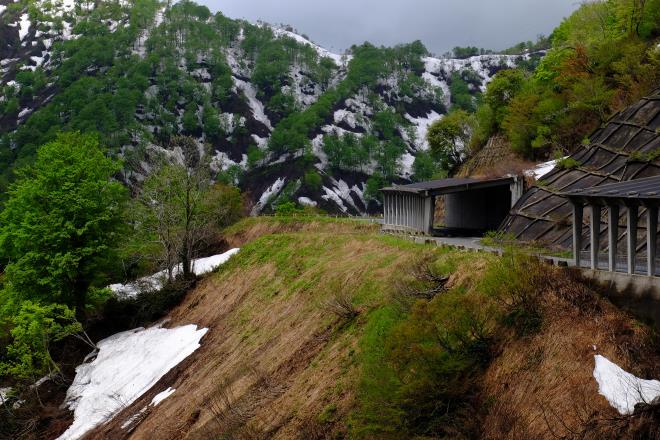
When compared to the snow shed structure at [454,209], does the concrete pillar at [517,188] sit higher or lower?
higher

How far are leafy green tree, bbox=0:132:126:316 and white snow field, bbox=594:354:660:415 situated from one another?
24.9 meters

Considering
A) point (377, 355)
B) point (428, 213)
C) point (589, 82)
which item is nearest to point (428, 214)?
point (428, 213)

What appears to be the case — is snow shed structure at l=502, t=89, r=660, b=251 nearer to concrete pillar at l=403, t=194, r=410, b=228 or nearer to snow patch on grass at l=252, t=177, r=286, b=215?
concrete pillar at l=403, t=194, r=410, b=228

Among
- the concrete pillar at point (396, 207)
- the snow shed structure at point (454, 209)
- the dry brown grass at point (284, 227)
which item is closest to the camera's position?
the snow shed structure at point (454, 209)

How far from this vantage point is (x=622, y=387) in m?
9.27

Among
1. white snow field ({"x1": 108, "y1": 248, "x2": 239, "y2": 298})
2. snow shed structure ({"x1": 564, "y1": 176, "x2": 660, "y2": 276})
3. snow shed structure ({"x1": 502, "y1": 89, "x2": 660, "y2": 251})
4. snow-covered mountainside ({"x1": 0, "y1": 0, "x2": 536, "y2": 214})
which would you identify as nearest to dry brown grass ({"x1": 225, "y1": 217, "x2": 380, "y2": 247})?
white snow field ({"x1": 108, "y1": 248, "x2": 239, "y2": 298})

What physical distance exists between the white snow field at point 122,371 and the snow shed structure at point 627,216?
14.7 metres

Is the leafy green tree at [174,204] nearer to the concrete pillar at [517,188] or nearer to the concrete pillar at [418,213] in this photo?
the concrete pillar at [418,213]

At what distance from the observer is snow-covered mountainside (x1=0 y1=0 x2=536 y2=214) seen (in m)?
114

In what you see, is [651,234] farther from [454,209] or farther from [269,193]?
[269,193]

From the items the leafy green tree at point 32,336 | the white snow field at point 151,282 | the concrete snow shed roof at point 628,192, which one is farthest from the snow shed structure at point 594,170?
the leafy green tree at point 32,336

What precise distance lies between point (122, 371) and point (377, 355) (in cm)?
1676

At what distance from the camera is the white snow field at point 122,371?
2236 centimetres

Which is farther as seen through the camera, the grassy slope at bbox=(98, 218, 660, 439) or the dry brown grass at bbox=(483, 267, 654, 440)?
the grassy slope at bbox=(98, 218, 660, 439)
